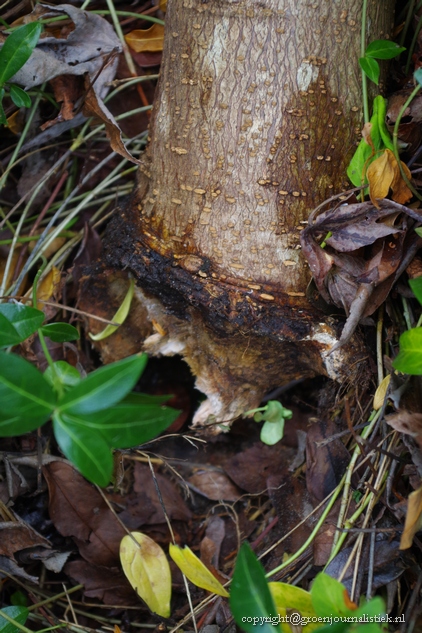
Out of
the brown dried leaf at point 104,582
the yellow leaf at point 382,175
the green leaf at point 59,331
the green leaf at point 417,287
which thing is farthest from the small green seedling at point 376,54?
the brown dried leaf at point 104,582

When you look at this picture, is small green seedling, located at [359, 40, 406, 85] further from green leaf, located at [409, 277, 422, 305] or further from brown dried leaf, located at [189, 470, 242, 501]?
brown dried leaf, located at [189, 470, 242, 501]

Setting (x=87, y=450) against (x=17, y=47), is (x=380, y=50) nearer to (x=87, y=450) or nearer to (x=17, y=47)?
(x=17, y=47)

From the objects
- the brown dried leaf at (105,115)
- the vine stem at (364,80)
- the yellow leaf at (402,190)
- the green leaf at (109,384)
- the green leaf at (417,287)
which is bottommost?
the green leaf at (109,384)

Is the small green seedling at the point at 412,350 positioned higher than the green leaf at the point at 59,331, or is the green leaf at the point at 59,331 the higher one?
the small green seedling at the point at 412,350

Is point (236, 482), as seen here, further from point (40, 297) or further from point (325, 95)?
point (325, 95)

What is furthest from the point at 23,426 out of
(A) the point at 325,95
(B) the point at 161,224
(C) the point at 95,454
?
(A) the point at 325,95

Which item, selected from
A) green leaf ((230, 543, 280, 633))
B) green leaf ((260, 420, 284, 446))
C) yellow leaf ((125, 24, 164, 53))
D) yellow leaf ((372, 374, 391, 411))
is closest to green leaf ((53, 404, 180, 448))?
green leaf ((230, 543, 280, 633))

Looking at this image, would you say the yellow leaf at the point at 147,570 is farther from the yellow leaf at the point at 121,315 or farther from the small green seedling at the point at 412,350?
the small green seedling at the point at 412,350
